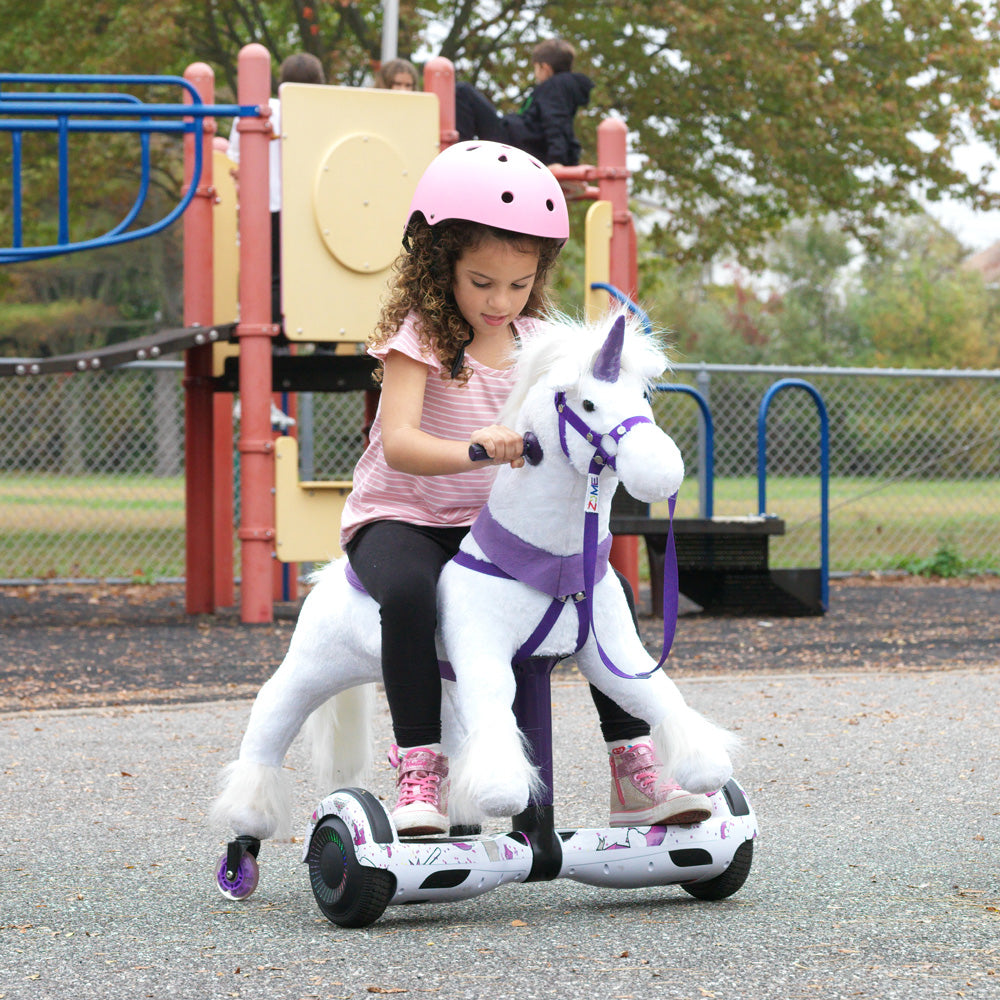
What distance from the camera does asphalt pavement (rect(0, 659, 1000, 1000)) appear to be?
2496mm

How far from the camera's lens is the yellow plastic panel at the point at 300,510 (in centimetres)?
819

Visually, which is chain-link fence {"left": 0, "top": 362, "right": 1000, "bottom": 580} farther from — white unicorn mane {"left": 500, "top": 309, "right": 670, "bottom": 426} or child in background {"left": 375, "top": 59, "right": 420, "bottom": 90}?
white unicorn mane {"left": 500, "top": 309, "right": 670, "bottom": 426}

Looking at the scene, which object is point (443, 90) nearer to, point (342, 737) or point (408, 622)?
point (342, 737)

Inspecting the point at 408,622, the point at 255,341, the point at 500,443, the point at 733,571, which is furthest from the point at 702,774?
the point at 733,571

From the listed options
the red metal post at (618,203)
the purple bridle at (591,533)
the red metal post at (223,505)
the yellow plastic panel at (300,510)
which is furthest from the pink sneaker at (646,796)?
the red metal post at (223,505)

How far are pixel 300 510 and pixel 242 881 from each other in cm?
516

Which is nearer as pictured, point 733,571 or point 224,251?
point 733,571

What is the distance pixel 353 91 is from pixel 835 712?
15.2 ft

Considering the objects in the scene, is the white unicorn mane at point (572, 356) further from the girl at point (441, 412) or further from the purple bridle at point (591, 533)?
the girl at point (441, 412)

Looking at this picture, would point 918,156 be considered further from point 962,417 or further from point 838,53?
point 962,417

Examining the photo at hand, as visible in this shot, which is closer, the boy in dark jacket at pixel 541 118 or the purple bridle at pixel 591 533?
the purple bridle at pixel 591 533

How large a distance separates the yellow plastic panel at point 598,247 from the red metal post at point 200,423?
2264mm

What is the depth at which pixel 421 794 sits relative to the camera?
291 cm

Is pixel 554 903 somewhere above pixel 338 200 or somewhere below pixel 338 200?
below
